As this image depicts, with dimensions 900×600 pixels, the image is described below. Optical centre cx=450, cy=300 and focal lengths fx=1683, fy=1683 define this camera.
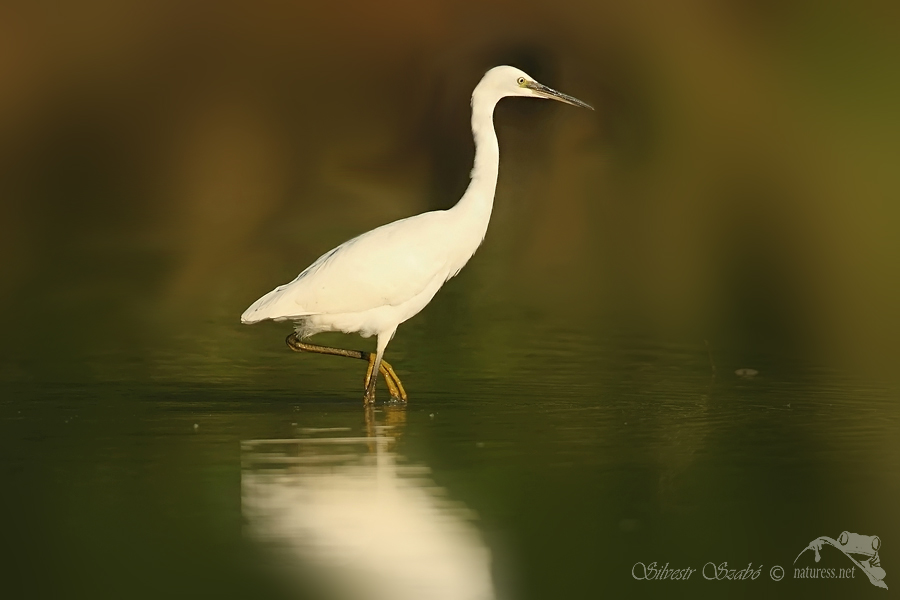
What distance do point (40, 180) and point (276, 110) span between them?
110 inches

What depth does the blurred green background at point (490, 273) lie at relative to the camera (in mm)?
6902

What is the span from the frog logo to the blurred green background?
0.07 m

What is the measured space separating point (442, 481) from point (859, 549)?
1.90m

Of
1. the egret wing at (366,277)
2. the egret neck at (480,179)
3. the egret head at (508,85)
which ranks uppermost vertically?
the egret head at (508,85)

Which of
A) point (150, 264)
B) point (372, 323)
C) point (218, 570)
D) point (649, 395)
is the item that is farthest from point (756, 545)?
point (150, 264)

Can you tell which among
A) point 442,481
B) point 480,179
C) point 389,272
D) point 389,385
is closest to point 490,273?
point 480,179

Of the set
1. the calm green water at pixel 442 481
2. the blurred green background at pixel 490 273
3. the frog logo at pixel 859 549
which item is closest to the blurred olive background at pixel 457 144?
the blurred green background at pixel 490 273

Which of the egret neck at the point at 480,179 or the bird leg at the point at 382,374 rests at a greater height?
the egret neck at the point at 480,179

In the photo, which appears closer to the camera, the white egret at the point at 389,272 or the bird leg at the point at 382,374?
the bird leg at the point at 382,374

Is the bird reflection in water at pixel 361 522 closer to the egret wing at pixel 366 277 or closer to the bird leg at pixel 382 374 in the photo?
the bird leg at pixel 382 374

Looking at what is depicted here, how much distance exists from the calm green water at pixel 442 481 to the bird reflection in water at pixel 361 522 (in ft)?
0.04

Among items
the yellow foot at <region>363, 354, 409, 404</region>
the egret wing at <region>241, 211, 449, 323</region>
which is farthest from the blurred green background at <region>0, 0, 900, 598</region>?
the egret wing at <region>241, 211, 449, 323</region>

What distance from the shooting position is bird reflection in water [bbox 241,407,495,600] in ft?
20.4

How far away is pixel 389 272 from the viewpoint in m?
9.91
